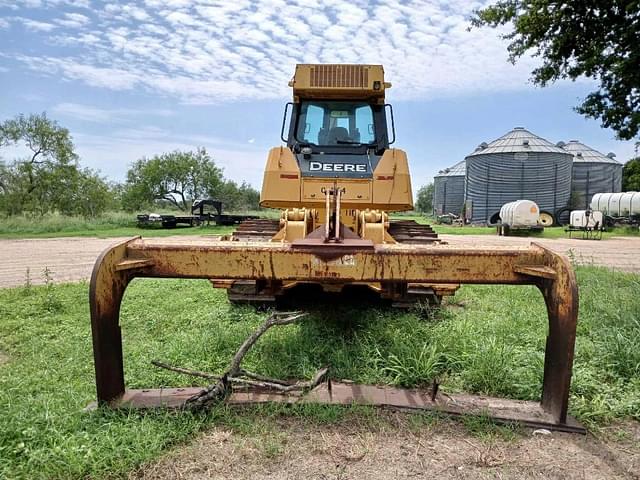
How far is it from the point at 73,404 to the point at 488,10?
28.6ft

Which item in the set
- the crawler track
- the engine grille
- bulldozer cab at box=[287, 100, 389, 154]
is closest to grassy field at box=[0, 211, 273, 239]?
bulldozer cab at box=[287, 100, 389, 154]

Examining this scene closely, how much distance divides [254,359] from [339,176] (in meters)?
2.55

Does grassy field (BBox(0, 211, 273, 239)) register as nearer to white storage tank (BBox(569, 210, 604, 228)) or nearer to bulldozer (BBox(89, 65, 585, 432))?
white storage tank (BBox(569, 210, 604, 228))

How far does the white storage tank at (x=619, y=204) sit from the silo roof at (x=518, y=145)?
457 cm

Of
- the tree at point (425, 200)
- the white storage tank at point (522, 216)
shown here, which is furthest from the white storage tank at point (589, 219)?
the tree at point (425, 200)

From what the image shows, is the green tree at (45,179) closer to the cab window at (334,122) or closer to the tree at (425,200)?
the cab window at (334,122)

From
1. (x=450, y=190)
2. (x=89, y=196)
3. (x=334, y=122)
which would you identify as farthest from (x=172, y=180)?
(x=334, y=122)

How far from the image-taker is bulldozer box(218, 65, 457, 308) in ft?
15.3

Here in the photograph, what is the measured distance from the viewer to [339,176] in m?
5.50

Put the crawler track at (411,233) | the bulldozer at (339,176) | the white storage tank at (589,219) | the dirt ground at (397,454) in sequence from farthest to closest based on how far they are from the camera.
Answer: the white storage tank at (589,219), the crawler track at (411,233), the bulldozer at (339,176), the dirt ground at (397,454)

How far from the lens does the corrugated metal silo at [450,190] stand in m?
43.7

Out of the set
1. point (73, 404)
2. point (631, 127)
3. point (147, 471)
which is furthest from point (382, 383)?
point (631, 127)

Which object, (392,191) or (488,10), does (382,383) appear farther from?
(488,10)

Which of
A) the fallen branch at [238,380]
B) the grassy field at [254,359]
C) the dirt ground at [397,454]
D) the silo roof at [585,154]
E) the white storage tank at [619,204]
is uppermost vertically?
the silo roof at [585,154]
